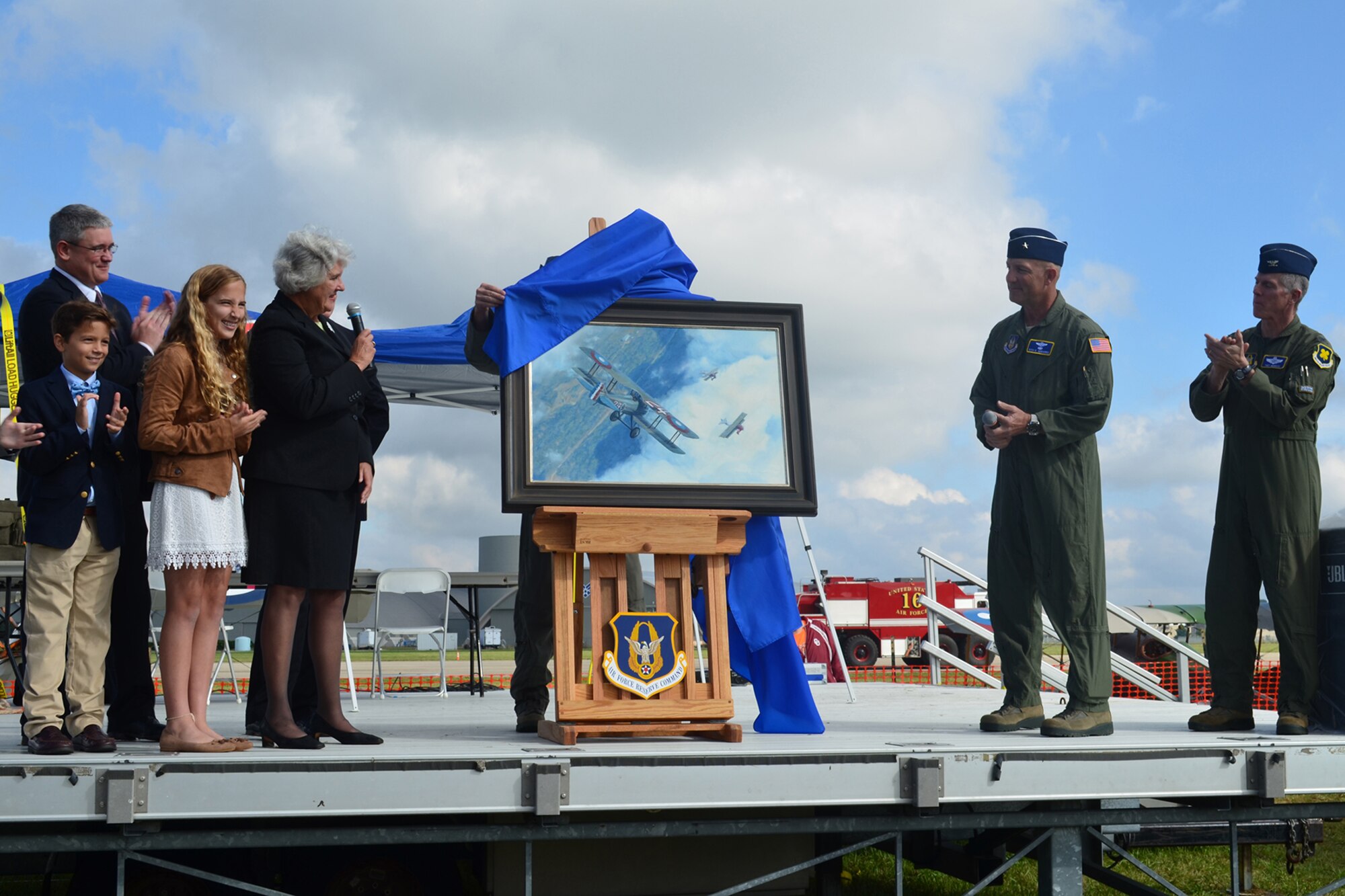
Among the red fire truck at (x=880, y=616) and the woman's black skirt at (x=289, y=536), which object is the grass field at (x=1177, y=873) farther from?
the red fire truck at (x=880, y=616)

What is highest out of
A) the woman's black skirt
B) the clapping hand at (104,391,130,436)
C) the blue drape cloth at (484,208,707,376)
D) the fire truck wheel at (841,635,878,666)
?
the blue drape cloth at (484,208,707,376)

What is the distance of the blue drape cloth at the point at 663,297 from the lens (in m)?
4.05

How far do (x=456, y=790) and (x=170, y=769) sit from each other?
28.1 inches

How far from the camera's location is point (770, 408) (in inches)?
164

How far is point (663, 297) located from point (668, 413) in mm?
441

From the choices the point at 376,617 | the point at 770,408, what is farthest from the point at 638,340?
the point at 376,617

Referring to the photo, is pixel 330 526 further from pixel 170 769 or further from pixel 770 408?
pixel 770 408

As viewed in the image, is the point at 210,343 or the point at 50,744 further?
the point at 210,343

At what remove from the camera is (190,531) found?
3.39 metres

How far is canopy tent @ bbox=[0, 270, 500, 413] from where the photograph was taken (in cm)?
805

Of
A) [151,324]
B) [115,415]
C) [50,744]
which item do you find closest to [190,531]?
[115,415]

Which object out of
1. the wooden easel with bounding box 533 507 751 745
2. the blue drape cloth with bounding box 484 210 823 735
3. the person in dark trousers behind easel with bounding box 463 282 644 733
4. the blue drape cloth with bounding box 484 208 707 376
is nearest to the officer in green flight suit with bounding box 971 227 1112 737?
the blue drape cloth with bounding box 484 210 823 735

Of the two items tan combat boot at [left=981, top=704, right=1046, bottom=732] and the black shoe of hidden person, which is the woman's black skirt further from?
tan combat boot at [left=981, top=704, right=1046, bottom=732]

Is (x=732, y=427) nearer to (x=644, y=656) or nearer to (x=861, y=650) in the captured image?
(x=644, y=656)
